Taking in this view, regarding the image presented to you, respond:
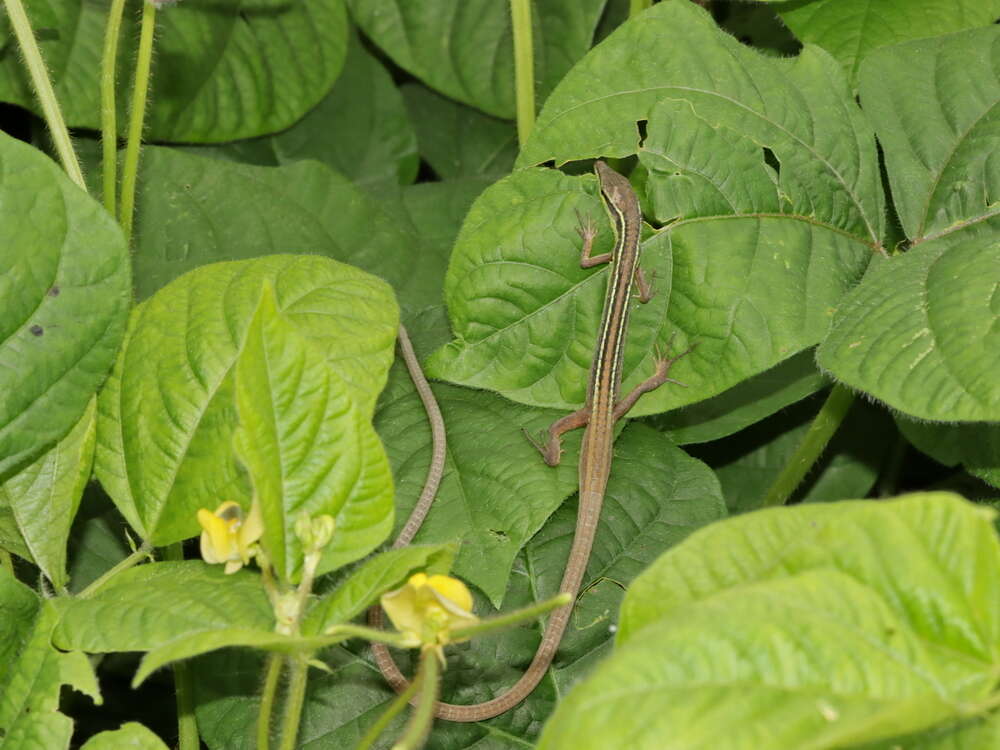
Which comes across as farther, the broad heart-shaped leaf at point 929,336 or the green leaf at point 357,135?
the green leaf at point 357,135

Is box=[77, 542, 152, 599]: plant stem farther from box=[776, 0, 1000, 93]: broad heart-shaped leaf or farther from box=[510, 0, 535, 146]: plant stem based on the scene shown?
box=[776, 0, 1000, 93]: broad heart-shaped leaf

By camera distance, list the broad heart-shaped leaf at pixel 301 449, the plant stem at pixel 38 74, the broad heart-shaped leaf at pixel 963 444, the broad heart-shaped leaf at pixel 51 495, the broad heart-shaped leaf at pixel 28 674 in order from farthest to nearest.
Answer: the broad heart-shaped leaf at pixel 963 444 < the plant stem at pixel 38 74 < the broad heart-shaped leaf at pixel 51 495 < the broad heart-shaped leaf at pixel 28 674 < the broad heart-shaped leaf at pixel 301 449

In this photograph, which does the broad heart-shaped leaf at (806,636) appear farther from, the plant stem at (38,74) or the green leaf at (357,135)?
the green leaf at (357,135)

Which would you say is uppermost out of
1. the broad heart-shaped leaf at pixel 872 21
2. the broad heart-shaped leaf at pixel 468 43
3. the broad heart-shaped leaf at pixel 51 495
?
the broad heart-shaped leaf at pixel 872 21

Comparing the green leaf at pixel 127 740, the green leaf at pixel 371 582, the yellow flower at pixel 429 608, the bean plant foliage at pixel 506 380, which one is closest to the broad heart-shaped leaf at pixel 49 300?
the bean plant foliage at pixel 506 380

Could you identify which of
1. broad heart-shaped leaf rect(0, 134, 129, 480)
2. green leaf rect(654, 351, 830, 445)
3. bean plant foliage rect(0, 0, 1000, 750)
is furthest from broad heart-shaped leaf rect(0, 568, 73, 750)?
green leaf rect(654, 351, 830, 445)

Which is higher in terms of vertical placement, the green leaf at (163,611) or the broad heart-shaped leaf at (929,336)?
the broad heart-shaped leaf at (929,336)
